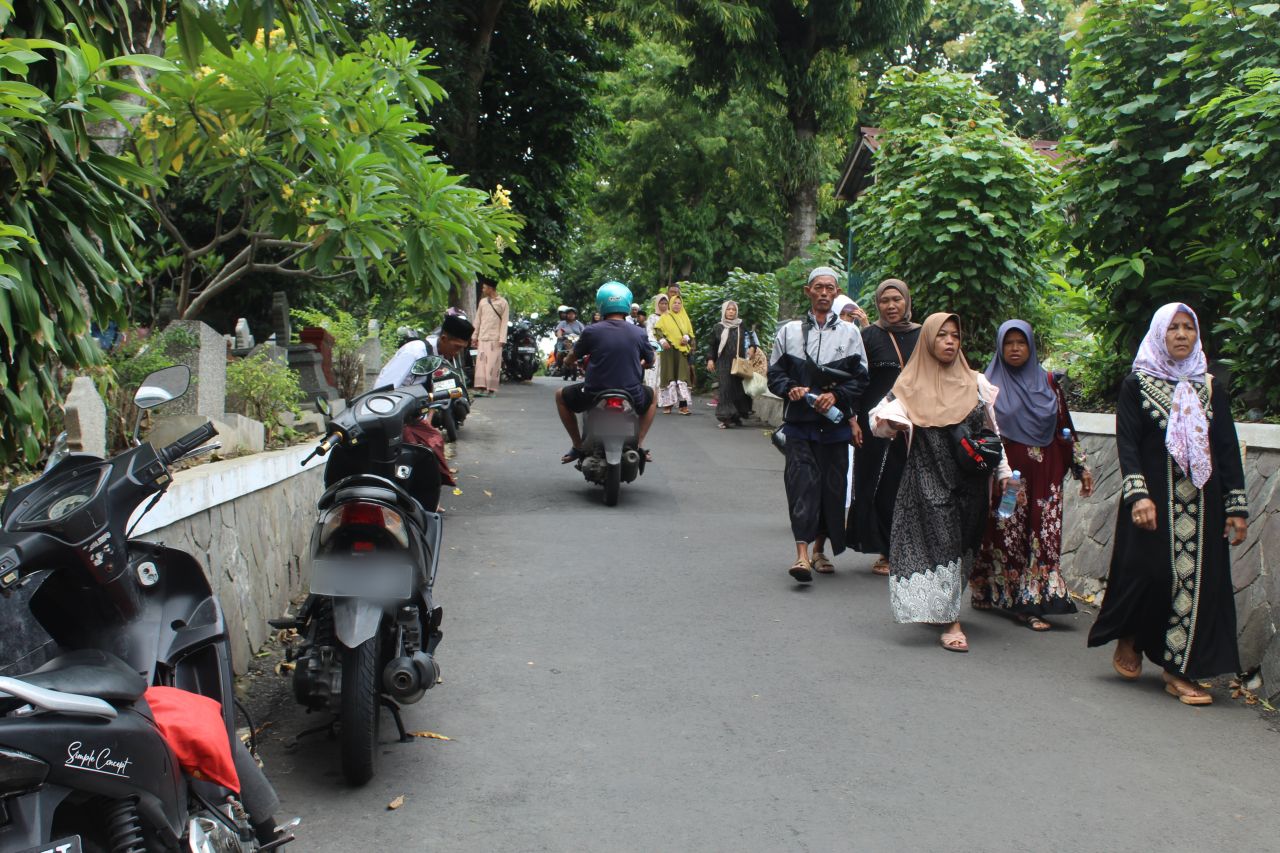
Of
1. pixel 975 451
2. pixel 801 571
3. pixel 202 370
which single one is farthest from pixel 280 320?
pixel 975 451

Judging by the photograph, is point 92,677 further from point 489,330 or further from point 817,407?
point 489,330

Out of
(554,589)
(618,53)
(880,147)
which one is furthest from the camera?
(618,53)

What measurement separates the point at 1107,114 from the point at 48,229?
7.63 meters

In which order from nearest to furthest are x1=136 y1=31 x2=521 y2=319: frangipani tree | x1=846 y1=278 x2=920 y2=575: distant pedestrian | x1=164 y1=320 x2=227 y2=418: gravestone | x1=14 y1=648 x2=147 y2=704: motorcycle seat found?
1. x1=14 y1=648 x2=147 y2=704: motorcycle seat
2. x1=136 y1=31 x2=521 y2=319: frangipani tree
3. x1=164 y1=320 x2=227 y2=418: gravestone
4. x1=846 y1=278 x2=920 y2=575: distant pedestrian

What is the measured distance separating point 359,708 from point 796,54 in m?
20.0

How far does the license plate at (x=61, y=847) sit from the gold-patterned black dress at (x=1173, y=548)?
5.41 m

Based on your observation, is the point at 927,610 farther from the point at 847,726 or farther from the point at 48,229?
the point at 48,229

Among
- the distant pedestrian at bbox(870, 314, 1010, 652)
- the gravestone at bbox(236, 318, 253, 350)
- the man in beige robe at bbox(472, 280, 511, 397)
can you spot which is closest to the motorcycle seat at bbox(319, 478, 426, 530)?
the distant pedestrian at bbox(870, 314, 1010, 652)

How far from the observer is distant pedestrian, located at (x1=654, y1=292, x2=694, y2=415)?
2136 centimetres

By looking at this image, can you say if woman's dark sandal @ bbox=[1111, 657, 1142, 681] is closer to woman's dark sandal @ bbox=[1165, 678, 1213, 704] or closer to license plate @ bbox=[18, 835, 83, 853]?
woman's dark sandal @ bbox=[1165, 678, 1213, 704]

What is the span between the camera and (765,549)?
1018 centimetres

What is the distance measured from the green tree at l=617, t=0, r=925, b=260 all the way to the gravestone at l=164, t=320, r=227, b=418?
15.6 meters

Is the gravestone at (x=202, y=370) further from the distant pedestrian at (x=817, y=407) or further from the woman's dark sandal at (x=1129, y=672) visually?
the woman's dark sandal at (x=1129, y=672)

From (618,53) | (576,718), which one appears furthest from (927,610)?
(618,53)
